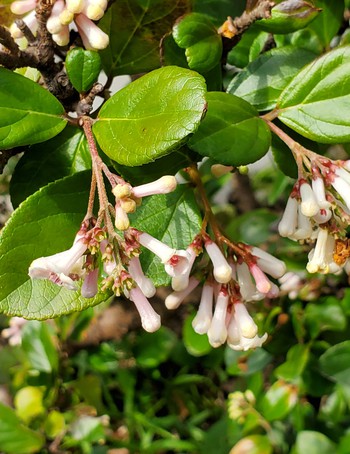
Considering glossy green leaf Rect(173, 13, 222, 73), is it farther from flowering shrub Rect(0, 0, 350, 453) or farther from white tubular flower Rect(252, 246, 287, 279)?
white tubular flower Rect(252, 246, 287, 279)

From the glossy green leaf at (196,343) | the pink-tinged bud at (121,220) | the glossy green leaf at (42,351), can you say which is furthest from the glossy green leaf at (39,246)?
the glossy green leaf at (42,351)

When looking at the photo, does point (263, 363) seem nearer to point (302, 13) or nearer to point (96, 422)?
point (96, 422)

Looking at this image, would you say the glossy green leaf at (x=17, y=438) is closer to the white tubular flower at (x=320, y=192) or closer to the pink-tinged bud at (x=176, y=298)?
the pink-tinged bud at (x=176, y=298)

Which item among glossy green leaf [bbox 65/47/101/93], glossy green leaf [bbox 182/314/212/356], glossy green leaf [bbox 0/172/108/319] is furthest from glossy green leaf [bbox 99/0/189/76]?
glossy green leaf [bbox 182/314/212/356]

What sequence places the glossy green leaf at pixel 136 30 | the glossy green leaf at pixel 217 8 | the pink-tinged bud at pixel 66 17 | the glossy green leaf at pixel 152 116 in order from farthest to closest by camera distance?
the glossy green leaf at pixel 217 8, the glossy green leaf at pixel 136 30, the pink-tinged bud at pixel 66 17, the glossy green leaf at pixel 152 116

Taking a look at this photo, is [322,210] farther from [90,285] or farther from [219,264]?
[90,285]
